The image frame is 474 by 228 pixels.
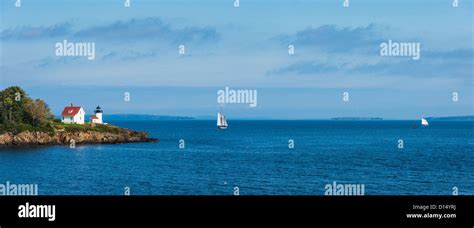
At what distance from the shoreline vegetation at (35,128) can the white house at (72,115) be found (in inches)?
218

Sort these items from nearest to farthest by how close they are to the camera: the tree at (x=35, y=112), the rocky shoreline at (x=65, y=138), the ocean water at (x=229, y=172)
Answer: the ocean water at (x=229, y=172), the rocky shoreline at (x=65, y=138), the tree at (x=35, y=112)

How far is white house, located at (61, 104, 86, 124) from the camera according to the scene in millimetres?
146125

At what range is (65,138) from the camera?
425 ft

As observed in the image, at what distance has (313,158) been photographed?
96750 mm

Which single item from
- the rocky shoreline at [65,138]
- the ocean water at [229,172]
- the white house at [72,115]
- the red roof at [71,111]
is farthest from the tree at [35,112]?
the ocean water at [229,172]

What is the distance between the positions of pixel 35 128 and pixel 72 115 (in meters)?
18.2

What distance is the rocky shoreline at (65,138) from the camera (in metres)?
124

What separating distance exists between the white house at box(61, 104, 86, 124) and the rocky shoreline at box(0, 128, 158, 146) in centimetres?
1266

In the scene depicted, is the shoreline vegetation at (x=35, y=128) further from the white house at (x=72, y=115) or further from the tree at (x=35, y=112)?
the white house at (x=72, y=115)

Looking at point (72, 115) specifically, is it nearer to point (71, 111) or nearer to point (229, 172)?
point (71, 111)
